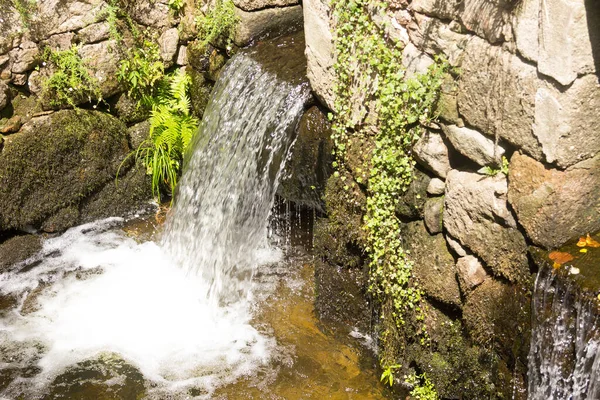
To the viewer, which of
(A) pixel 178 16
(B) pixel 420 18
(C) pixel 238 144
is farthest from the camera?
(A) pixel 178 16

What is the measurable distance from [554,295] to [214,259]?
335 cm

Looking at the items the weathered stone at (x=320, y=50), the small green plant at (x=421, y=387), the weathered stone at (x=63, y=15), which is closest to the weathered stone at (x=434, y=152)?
the weathered stone at (x=320, y=50)

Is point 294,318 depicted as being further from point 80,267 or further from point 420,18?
point 420,18

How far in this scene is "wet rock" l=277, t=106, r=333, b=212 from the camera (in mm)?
5060

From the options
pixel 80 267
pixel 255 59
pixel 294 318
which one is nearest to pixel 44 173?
pixel 80 267

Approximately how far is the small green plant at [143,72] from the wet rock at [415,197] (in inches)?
142

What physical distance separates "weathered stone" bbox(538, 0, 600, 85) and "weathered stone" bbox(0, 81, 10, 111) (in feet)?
17.7

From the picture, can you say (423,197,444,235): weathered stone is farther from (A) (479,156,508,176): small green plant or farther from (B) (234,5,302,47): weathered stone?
(B) (234,5,302,47): weathered stone

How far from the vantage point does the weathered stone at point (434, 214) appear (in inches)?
167

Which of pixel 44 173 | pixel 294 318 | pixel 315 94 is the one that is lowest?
pixel 294 318

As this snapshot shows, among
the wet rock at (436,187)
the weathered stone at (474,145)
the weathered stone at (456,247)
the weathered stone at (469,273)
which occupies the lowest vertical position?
the weathered stone at (469,273)

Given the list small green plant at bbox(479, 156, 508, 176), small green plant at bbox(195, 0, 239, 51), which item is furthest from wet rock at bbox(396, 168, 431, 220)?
small green plant at bbox(195, 0, 239, 51)

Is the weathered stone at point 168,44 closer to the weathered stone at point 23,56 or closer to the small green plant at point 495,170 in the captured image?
the weathered stone at point 23,56

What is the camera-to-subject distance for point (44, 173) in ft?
21.1
